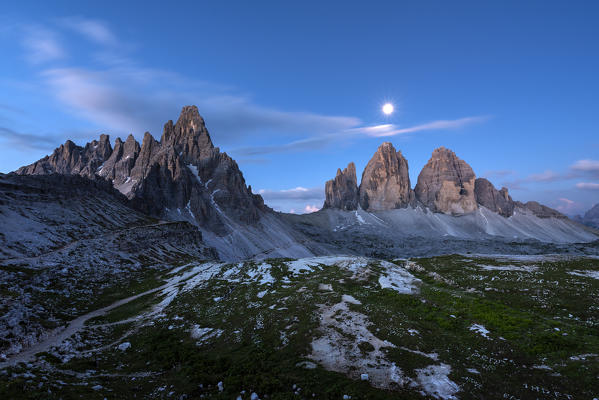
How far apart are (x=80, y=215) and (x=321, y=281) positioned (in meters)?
78.5

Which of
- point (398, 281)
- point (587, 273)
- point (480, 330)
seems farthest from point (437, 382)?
point (587, 273)

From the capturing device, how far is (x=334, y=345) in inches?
741

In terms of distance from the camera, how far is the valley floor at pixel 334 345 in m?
14.4

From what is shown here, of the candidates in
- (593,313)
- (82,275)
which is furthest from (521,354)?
(82,275)

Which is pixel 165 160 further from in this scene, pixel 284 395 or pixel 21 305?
pixel 284 395

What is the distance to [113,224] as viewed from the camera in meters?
88.5

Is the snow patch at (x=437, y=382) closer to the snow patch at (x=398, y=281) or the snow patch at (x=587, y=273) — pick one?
the snow patch at (x=398, y=281)

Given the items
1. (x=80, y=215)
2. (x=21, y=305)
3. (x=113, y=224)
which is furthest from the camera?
(x=113, y=224)

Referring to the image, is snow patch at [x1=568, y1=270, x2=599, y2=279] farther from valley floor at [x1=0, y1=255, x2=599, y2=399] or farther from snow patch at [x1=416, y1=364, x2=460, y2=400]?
snow patch at [x1=416, y1=364, x2=460, y2=400]

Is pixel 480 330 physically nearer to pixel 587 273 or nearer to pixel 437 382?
pixel 437 382

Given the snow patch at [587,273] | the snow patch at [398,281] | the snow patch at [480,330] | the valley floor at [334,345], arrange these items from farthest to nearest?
1. the snow patch at [587,273]
2. the snow patch at [398,281]
3. the snow patch at [480,330]
4. the valley floor at [334,345]

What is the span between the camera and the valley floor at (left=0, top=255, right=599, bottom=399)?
14422 mm

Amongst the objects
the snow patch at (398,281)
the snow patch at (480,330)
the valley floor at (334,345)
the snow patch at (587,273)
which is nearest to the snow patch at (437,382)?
the valley floor at (334,345)

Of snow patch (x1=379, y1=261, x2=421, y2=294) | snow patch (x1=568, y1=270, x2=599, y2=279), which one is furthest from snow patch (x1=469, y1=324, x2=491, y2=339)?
snow patch (x1=568, y1=270, x2=599, y2=279)
